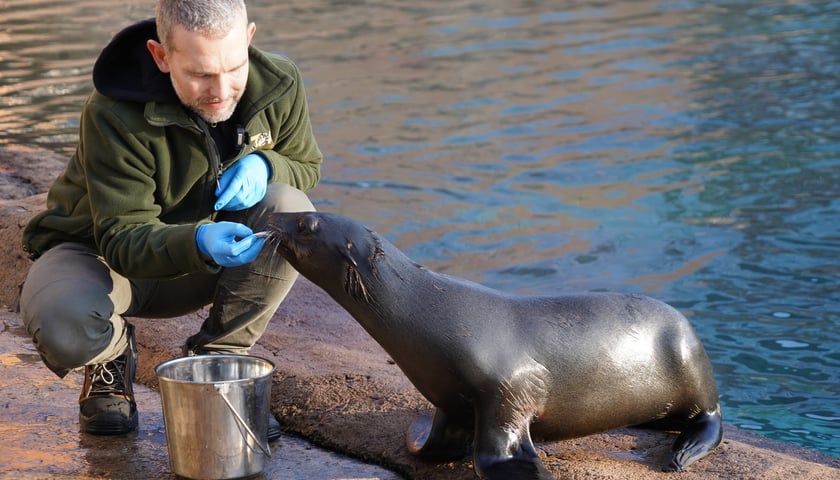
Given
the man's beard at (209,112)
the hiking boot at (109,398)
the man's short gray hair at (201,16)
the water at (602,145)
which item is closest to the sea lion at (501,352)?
the man's beard at (209,112)

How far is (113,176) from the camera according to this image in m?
3.37

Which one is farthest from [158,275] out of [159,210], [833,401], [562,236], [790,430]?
[562,236]

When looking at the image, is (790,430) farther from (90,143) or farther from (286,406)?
(90,143)

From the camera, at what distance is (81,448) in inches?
138

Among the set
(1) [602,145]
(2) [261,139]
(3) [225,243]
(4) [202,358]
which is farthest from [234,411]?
(1) [602,145]

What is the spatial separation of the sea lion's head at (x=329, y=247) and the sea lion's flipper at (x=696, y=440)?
3.55 feet

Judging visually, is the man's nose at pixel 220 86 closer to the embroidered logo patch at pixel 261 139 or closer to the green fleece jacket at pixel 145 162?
the green fleece jacket at pixel 145 162

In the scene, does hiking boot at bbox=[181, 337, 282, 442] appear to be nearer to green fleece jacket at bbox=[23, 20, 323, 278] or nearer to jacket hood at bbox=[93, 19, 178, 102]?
green fleece jacket at bbox=[23, 20, 323, 278]

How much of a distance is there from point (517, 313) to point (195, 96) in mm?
1205

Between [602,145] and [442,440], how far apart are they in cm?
683

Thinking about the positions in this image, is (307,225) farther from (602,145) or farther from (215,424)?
(602,145)

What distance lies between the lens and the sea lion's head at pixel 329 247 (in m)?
3.34

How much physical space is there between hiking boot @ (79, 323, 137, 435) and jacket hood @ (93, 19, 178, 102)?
81 centimetres

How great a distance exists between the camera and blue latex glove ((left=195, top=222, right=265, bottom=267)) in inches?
124
